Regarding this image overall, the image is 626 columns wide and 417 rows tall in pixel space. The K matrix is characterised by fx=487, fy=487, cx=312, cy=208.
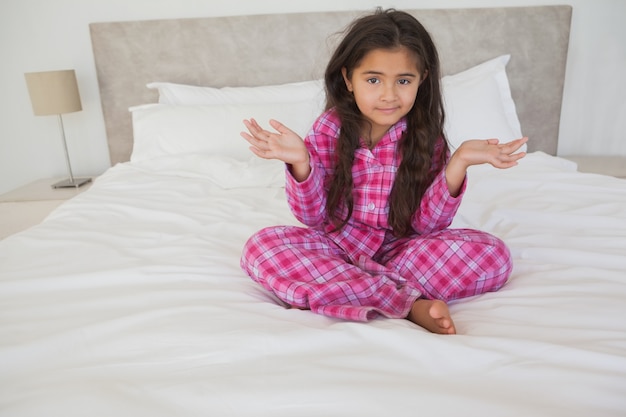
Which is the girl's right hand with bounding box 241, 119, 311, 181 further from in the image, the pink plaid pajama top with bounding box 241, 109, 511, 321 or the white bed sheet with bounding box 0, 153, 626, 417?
the white bed sheet with bounding box 0, 153, 626, 417

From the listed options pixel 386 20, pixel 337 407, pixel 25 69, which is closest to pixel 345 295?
pixel 337 407

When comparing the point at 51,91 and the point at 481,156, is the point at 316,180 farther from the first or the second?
the point at 51,91

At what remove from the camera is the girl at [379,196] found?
1.00 m

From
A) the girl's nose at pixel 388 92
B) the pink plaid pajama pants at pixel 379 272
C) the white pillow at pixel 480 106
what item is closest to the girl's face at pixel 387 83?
the girl's nose at pixel 388 92

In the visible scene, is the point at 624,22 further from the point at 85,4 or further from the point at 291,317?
the point at 85,4

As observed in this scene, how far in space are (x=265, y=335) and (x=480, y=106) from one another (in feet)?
5.43

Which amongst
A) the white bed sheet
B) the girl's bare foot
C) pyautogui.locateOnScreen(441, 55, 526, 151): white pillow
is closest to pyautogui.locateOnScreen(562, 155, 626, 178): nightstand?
pyautogui.locateOnScreen(441, 55, 526, 151): white pillow

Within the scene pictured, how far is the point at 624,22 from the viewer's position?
234cm

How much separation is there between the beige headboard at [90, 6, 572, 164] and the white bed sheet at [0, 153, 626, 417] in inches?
42.8

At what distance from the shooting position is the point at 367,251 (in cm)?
121

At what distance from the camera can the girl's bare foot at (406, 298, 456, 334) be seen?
0.85m

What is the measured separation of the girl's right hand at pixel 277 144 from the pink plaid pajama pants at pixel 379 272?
19 centimetres

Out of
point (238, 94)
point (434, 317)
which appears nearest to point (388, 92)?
point (434, 317)

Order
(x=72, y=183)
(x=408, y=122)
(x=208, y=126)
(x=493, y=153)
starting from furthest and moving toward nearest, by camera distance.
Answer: (x=72, y=183)
(x=208, y=126)
(x=408, y=122)
(x=493, y=153)
